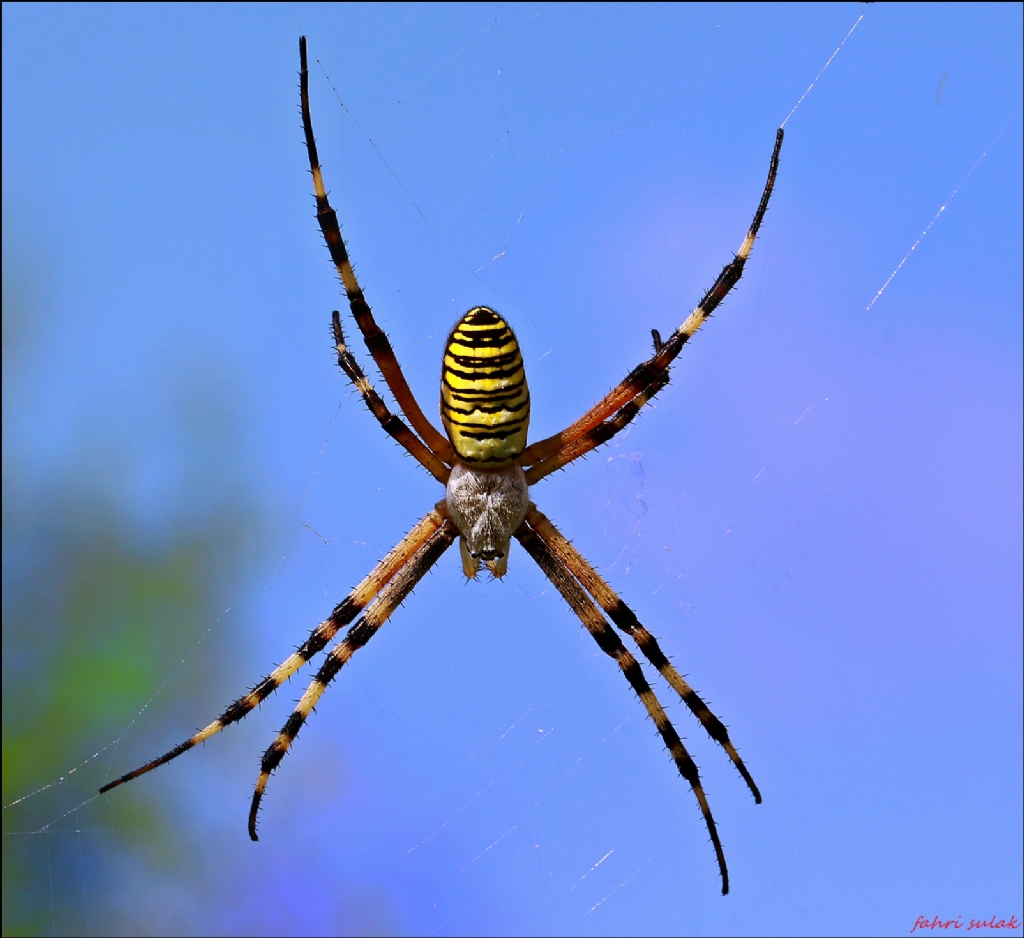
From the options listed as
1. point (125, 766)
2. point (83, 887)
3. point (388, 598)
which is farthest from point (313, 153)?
point (83, 887)

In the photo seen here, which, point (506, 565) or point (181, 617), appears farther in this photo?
point (181, 617)

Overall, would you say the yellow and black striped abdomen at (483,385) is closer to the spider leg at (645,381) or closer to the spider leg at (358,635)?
the spider leg at (645,381)

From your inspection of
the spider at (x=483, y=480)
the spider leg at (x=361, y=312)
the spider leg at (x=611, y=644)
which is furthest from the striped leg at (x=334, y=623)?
the spider leg at (x=361, y=312)

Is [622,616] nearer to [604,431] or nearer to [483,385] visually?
[604,431]

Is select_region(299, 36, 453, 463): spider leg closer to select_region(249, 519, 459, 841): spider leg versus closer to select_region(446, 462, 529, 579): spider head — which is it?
select_region(446, 462, 529, 579): spider head

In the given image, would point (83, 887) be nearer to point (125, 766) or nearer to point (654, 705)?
point (125, 766)

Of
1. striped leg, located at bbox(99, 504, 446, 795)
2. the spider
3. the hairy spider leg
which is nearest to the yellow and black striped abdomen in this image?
the spider

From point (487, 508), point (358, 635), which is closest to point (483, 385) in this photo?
point (487, 508)
